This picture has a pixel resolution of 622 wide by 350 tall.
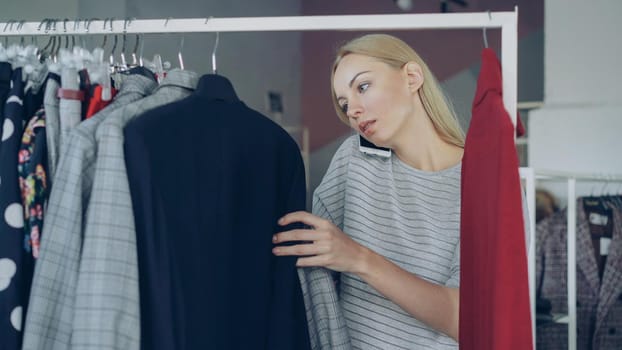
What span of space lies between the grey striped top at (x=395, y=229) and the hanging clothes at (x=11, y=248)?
65cm

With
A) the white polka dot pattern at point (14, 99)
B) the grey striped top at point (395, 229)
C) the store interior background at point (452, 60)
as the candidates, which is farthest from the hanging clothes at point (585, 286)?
the white polka dot pattern at point (14, 99)

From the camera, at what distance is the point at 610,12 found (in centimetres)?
399

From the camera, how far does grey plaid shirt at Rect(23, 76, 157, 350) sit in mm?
1069

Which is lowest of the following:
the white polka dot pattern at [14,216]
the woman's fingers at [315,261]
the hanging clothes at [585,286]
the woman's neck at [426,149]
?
the hanging clothes at [585,286]

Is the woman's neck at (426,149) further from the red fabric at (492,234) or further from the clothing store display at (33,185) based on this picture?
the clothing store display at (33,185)

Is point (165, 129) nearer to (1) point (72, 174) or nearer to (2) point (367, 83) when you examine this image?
(1) point (72, 174)

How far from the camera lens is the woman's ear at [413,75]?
4.75 feet

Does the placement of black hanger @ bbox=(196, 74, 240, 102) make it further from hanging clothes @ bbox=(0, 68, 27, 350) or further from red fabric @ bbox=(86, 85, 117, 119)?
hanging clothes @ bbox=(0, 68, 27, 350)

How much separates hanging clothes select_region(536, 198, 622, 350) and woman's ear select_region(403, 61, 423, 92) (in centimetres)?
217

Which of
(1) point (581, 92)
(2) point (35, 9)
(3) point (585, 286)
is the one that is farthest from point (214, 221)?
(1) point (581, 92)

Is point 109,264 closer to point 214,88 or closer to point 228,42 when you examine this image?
point 214,88

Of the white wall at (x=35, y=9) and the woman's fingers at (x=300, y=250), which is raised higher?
the white wall at (x=35, y=9)

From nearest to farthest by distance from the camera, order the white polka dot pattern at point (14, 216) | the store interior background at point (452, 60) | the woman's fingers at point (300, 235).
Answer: the white polka dot pattern at point (14, 216) < the woman's fingers at point (300, 235) < the store interior background at point (452, 60)

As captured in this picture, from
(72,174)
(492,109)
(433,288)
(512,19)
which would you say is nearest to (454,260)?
(433,288)
